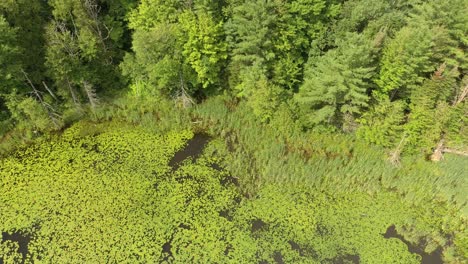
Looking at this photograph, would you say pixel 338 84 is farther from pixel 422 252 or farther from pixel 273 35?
pixel 422 252

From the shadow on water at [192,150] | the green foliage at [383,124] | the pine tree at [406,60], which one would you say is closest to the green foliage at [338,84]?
the green foliage at [383,124]

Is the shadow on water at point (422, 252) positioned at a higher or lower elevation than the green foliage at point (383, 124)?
lower

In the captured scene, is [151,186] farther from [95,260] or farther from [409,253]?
[409,253]

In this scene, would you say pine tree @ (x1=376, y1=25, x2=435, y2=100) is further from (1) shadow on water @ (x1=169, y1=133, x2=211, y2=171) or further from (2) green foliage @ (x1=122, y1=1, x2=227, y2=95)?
(1) shadow on water @ (x1=169, y1=133, x2=211, y2=171)

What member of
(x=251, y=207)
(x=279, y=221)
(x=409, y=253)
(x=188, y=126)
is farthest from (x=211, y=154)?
(x=409, y=253)

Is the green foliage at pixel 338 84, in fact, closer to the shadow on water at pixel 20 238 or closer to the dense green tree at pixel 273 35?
the dense green tree at pixel 273 35

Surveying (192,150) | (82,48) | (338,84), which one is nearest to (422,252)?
(338,84)
